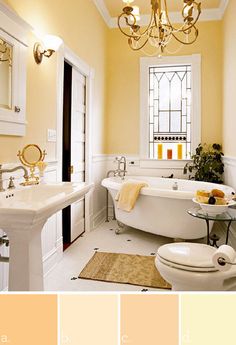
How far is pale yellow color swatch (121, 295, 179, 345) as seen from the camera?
819 millimetres

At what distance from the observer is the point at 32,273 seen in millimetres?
1177

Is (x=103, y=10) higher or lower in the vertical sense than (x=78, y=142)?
higher

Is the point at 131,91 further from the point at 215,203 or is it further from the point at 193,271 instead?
the point at 193,271

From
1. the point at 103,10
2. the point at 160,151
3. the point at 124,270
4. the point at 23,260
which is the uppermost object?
the point at 103,10

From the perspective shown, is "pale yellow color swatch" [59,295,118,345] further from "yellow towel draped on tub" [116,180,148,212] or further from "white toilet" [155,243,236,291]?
"yellow towel draped on tub" [116,180,148,212]

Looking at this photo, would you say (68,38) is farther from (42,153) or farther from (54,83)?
(42,153)

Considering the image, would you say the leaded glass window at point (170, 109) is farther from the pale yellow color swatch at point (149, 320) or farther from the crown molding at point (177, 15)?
the pale yellow color swatch at point (149, 320)

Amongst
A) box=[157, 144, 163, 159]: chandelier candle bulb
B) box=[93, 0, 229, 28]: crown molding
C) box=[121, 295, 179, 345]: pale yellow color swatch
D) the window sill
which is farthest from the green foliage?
box=[121, 295, 179, 345]: pale yellow color swatch

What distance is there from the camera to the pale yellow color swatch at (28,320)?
0.82m

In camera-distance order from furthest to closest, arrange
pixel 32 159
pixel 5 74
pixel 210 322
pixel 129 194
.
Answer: pixel 129 194
pixel 32 159
pixel 5 74
pixel 210 322

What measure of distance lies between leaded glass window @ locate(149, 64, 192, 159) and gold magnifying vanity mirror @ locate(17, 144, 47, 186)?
2.41 metres

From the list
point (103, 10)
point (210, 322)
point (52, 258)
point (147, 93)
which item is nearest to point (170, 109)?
point (147, 93)

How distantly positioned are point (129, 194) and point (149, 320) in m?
2.01

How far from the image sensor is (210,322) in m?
0.82
